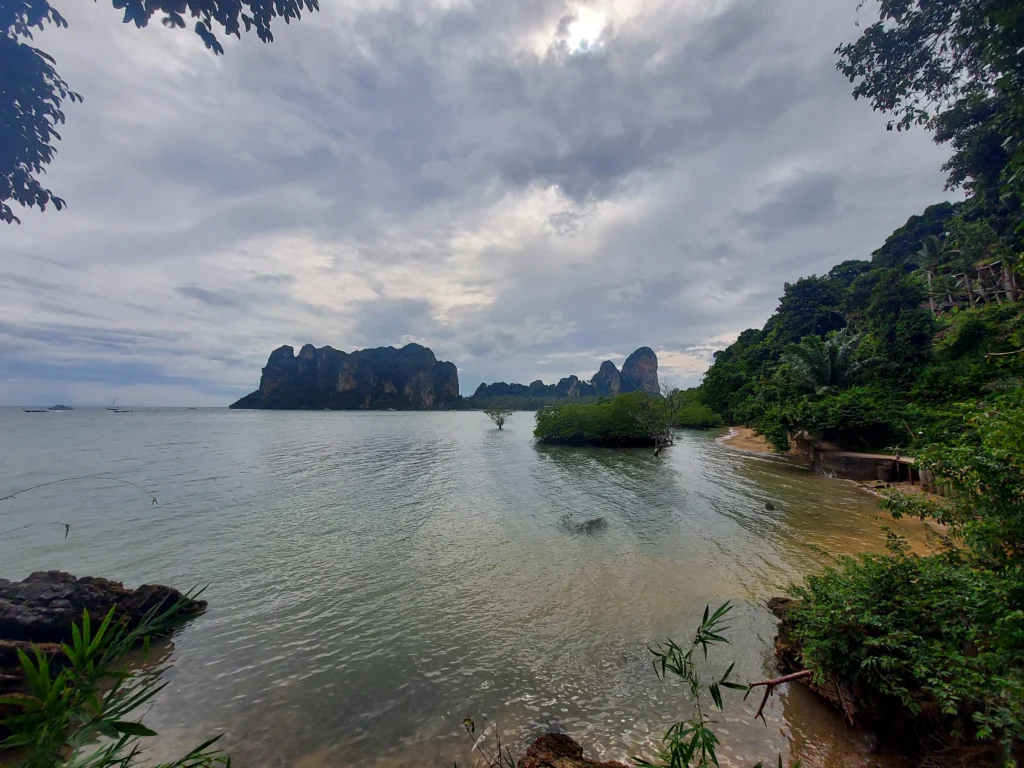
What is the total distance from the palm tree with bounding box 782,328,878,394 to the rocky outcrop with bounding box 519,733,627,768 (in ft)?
86.8

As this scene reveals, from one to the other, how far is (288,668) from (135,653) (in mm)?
3035

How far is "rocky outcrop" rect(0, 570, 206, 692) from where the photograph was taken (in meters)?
5.68

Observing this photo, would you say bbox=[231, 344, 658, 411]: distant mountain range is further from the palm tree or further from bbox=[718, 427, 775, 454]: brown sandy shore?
the palm tree

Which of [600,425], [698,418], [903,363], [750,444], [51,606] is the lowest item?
[51,606]

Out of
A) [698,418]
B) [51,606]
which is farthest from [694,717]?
[698,418]

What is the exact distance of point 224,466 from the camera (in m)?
24.9

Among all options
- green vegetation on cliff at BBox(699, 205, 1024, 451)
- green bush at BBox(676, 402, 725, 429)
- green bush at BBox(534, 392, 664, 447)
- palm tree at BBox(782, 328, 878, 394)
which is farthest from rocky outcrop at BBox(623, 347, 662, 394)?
palm tree at BBox(782, 328, 878, 394)

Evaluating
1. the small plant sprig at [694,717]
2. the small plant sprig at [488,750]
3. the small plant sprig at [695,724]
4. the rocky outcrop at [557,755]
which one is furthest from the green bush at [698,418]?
the rocky outcrop at [557,755]

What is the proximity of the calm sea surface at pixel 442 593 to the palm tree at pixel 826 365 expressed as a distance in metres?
8.23

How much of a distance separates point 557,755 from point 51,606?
27.1 feet

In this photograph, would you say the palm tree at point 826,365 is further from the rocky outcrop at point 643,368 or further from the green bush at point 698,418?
the rocky outcrop at point 643,368

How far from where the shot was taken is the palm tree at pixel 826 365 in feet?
79.2

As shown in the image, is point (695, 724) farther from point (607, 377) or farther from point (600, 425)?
point (607, 377)

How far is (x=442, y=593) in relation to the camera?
859 cm
